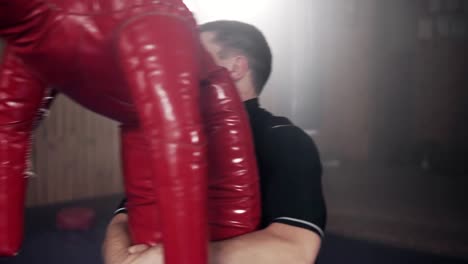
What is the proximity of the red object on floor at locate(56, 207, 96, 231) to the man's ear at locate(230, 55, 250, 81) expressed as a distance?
1.60 metres

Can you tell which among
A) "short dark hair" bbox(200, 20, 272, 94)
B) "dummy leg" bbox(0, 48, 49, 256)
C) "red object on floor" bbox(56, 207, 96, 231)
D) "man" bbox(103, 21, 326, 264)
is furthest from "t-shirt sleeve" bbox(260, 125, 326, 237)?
"red object on floor" bbox(56, 207, 96, 231)

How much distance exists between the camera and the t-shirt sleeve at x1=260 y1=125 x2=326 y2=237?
71 centimetres

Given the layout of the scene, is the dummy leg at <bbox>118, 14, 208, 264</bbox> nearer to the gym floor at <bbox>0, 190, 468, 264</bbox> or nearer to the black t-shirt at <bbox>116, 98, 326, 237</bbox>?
the black t-shirt at <bbox>116, 98, 326, 237</bbox>

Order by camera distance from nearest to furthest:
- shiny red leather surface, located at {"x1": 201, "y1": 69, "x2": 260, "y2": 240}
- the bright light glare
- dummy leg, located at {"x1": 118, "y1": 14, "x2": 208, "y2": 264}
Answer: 1. dummy leg, located at {"x1": 118, "y1": 14, "x2": 208, "y2": 264}
2. shiny red leather surface, located at {"x1": 201, "y1": 69, "x2": 260, "y2": 240}
3. the bright light glare

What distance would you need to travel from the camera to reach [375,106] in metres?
3.66

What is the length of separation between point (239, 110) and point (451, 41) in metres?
3.21

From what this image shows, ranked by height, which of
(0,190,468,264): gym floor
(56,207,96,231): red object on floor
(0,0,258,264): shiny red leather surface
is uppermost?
(0,0,258,264): shiny red leather surface

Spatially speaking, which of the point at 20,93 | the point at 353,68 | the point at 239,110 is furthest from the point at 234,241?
the point at 353,68

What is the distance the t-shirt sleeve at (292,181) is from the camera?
714mm

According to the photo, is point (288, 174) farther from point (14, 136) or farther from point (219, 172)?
point (14, 136)

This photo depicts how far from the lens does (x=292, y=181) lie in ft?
2.44

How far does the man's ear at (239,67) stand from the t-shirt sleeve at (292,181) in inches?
3.9

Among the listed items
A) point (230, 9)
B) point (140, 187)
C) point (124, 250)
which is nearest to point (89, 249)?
point (230, 9)

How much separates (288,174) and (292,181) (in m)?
0.01
